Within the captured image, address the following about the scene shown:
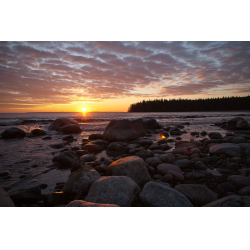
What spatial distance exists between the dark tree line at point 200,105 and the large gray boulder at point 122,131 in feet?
196

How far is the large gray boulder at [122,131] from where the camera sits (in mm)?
7793

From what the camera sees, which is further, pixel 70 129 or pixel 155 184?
pixel 70 129

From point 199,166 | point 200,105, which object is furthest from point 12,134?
point 200,105

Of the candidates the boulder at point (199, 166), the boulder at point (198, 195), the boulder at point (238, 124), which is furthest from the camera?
the boulder at point (238, 124)

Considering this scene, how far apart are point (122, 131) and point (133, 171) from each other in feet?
16.8

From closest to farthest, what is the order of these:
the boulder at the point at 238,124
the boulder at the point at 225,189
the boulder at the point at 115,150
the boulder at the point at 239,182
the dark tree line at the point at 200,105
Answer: the boulder at the point at 225,189, the boulder at the point at 239,182, the boulder at the point at 115,150, the boulder at the point at 238,124, the dark tree line at the point at 200,105

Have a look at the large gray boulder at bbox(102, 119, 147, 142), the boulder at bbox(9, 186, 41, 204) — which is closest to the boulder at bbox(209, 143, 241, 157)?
the large gray boulder at bbox(102, 119, 147, 142)

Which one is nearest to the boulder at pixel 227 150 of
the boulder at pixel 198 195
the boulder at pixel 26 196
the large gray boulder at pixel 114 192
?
the boulder at pixel 198 195

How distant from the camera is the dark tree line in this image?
56062 millimetres

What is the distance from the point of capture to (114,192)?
83.2 inches

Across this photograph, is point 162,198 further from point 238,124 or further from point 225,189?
point 238,124

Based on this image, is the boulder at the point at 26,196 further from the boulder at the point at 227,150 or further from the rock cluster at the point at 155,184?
the boulder at the point at 227,150
